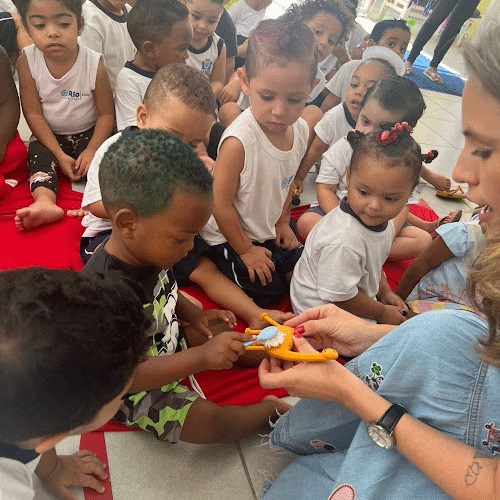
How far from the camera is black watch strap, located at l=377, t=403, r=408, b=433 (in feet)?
2.38

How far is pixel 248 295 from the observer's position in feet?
4.90

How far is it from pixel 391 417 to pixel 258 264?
767 mm

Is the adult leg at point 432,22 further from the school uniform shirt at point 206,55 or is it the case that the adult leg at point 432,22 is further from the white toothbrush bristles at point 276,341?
the white toothbrush bristles at point 276,341

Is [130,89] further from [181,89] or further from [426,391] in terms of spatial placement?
[426,391]

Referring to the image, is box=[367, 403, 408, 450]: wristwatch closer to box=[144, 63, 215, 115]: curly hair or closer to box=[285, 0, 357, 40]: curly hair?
box=[144, 63, 215, 115]: curly hair

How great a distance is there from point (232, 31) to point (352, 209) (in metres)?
1.78

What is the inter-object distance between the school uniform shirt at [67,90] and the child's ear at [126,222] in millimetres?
1172

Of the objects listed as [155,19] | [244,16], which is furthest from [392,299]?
[244,16]

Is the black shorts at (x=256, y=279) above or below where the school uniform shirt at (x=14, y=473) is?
below

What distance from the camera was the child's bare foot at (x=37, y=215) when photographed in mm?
1505

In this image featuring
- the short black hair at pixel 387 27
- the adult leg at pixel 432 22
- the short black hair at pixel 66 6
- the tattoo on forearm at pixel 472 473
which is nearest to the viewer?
the tattoo on forearm at pixel 472 473

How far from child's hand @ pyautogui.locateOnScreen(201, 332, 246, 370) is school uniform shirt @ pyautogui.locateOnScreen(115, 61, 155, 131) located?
1115 mm

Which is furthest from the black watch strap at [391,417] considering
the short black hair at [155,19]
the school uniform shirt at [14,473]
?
the short black hair at [155,19]

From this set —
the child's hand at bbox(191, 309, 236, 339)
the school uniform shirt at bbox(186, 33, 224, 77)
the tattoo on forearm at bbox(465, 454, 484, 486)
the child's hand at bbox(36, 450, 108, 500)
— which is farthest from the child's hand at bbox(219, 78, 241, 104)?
the tattoo on forearm at bbox(465, 454, 484, 486)
